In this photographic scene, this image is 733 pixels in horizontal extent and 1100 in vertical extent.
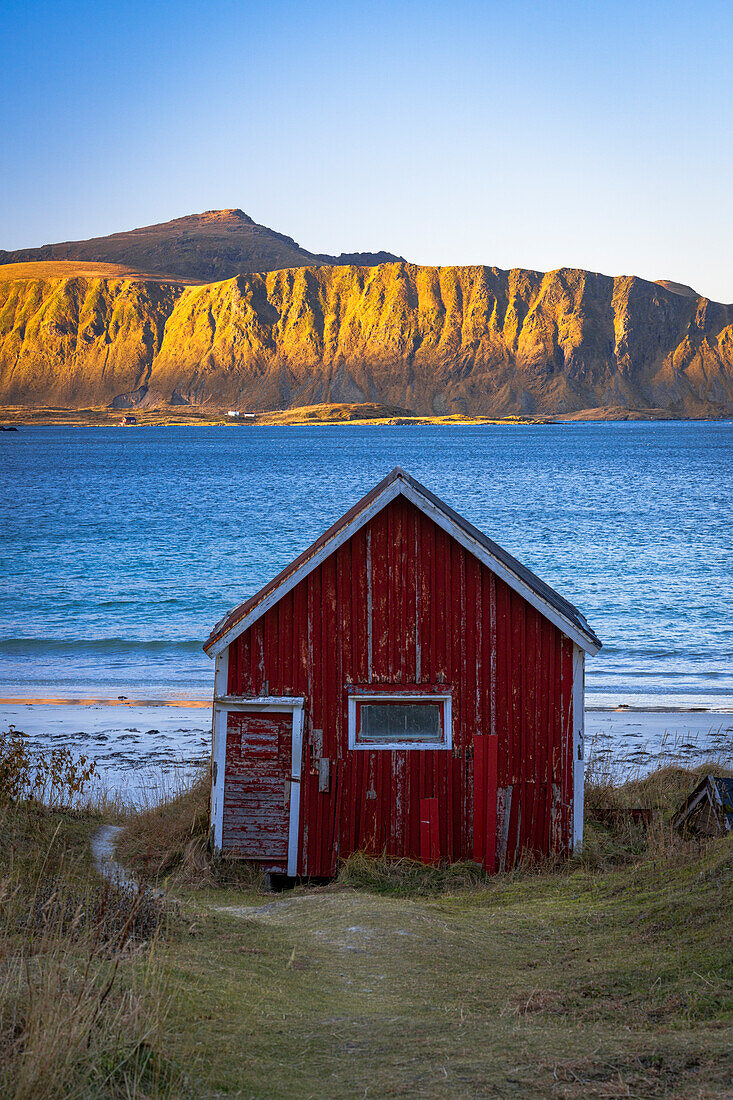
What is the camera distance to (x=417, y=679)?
11.8m

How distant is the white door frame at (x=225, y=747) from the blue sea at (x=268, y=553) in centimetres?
1279

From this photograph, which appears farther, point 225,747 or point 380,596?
point 380,596

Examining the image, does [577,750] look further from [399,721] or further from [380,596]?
[380,596]

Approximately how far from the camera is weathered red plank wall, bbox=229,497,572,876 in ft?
38.4

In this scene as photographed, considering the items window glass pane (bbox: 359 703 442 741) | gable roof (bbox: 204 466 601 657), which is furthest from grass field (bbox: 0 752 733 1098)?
gable roof (bbox: 204 466 601 657)

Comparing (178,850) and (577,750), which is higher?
(577,750)

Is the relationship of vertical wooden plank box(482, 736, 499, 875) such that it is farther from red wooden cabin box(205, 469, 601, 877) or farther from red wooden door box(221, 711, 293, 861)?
red wooden door box(221, 711, 293, 861)

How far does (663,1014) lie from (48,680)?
888 inches

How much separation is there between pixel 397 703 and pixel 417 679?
0.35 m

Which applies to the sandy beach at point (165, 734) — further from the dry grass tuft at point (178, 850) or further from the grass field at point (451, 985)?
the grass field at point (451, 985)

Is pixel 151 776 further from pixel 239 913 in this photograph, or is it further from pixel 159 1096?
pixel 159 1096

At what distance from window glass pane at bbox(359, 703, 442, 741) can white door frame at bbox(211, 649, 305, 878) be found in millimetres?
763

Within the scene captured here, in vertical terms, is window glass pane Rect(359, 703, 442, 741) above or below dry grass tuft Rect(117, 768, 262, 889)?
above

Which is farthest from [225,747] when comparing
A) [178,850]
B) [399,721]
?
[399,721]
